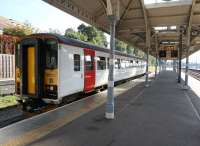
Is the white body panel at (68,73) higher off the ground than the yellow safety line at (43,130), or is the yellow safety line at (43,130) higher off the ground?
the white body panel at (68,73)

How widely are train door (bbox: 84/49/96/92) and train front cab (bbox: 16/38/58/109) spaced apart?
7.92 feet

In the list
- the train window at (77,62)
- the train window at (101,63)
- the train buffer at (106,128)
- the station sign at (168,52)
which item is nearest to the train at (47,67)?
the train window at (77,62)

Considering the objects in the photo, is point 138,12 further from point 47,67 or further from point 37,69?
point 37,69

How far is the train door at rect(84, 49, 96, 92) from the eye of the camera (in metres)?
10.6

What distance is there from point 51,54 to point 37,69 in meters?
0.78

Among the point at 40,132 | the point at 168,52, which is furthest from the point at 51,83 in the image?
the point at 168,52

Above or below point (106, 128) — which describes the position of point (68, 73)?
above

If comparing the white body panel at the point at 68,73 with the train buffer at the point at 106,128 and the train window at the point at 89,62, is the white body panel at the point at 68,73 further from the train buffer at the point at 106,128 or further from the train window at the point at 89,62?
the train buffer at the point at 106,128

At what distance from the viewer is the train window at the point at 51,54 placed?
8.34 metres

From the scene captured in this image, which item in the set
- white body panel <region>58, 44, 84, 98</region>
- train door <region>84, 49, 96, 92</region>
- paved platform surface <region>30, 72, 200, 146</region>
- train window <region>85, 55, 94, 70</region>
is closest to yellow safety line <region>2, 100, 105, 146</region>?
paved platform surface <region>30, 72, 200, 146</region>

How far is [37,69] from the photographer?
27.3ft

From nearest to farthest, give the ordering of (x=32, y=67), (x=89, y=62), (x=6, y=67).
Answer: (x=32, y=67) → (x=89, y=62) → (x=6, y=67)

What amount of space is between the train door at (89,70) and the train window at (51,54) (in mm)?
2379

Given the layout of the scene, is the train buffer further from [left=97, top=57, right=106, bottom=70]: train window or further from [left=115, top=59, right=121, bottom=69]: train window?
[left=115, top=59, right=121, bottom=69]: train window
